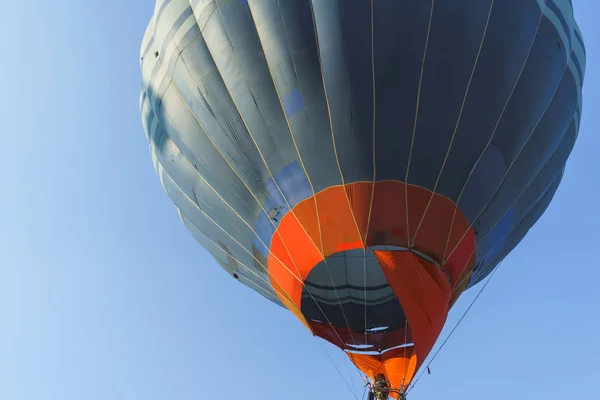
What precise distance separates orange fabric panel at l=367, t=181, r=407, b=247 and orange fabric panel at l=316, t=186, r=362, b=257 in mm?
183

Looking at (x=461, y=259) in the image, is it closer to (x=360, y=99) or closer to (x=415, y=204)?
(x=415, y=204)

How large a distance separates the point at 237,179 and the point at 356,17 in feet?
6.70

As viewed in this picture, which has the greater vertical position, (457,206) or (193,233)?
(193,233)

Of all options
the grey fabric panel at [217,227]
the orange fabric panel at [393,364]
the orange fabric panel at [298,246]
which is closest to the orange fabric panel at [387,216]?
the orange fabric panel at [298,246]

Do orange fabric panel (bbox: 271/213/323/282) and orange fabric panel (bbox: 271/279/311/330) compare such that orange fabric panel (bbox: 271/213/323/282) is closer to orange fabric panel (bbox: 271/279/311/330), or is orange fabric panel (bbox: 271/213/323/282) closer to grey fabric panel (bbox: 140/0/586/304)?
grey fabric panel (bbox: 140/0/586/304)

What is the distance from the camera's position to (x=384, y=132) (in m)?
5.69

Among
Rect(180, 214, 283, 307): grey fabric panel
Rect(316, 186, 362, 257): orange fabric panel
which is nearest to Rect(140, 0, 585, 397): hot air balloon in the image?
Rect(316, 186, 362, 257): orange fabric panel

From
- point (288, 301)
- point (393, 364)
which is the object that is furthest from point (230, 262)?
point (393, 364)

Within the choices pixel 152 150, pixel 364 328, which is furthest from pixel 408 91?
pixel 152 150

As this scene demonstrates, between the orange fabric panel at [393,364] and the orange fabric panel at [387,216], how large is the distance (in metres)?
1.25

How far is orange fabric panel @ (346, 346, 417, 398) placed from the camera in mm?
6256

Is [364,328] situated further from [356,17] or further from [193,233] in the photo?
[356,17]

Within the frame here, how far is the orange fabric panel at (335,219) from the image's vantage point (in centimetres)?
577

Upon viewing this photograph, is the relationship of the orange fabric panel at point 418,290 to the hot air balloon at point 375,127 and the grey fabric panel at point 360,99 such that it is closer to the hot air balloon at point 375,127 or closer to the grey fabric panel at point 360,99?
the hot air balloon at point 375,127
